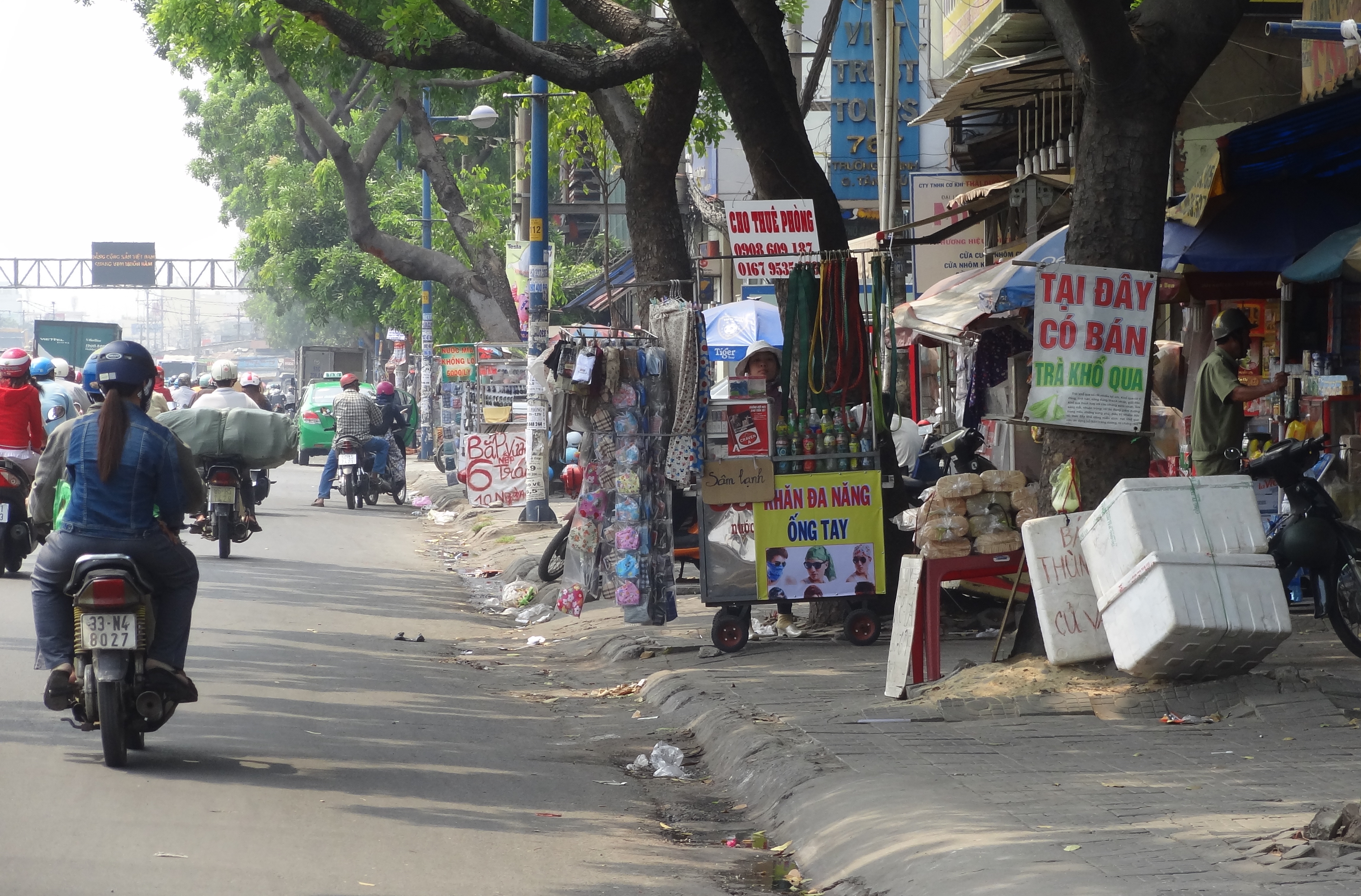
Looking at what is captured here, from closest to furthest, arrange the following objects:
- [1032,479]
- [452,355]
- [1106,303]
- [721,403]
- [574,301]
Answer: [1106,303] → [721,403] → [1032,479] → [452,355] → [574,301]

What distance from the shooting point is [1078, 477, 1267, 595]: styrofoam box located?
728 centimetres

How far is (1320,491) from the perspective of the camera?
29.8ft

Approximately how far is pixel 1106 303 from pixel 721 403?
8.76ft

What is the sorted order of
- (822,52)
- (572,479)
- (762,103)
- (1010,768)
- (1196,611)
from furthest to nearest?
1. (822,52)
2. (572,479)
3. (762,103)
4. (1196,611)
5. (1010,768)

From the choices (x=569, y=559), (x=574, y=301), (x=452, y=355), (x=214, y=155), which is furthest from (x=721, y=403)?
(x=214, y=155)

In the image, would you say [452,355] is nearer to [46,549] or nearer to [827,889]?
[46,549]

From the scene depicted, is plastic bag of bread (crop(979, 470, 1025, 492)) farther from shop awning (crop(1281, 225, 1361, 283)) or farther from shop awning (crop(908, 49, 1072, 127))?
shop awning (crop(908, 49, 1072, 127))

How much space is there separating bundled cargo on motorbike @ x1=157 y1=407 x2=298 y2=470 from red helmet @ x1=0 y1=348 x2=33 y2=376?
144 cm

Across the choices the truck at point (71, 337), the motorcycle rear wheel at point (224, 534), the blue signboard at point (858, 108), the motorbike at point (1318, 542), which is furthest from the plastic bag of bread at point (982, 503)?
the truck at point (71, 337)

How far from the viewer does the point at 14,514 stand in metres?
13.4

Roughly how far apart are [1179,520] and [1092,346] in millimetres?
1290

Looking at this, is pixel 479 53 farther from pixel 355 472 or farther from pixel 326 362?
pixel 326 362

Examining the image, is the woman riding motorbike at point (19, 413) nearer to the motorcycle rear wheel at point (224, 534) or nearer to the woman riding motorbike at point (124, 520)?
the motorcycle rear wheel at point (224, 534)

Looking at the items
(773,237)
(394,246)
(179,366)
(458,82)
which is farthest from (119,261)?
(773,237)
